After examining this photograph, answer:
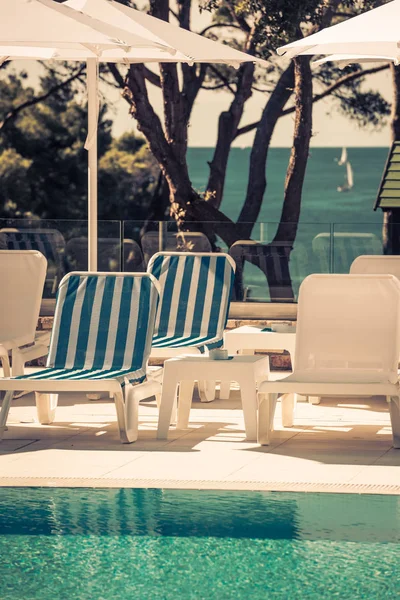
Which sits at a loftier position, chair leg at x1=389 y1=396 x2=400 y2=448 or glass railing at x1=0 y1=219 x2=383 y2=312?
glass railing at x1=0 y1=219 x2=383 y2=312

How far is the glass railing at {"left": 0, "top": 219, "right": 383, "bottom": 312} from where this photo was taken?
13570 mm

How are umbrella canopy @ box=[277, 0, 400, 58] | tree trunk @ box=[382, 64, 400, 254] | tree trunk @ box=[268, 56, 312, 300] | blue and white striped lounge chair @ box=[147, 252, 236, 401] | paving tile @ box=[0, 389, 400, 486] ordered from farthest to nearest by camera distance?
tree trunk @ box=[268, 56, 312, 300] < tree trunk @ box=[382, 64, 400, 254] < blue and white striped lounge chair @ box=[147, 252, 236, 401] < umbrella canopy @ box=[277, 0, 400, 58] < paving tile @ box=[0, 389, 400, 486]

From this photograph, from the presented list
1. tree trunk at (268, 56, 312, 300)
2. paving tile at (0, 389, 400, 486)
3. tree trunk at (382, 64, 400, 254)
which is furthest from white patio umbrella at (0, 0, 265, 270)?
tree trunk at (268, 56, 312, 300)

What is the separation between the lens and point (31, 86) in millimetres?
52062

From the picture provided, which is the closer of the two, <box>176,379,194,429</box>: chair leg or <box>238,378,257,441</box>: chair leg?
<box>238,378,257,441</box>: chair leg

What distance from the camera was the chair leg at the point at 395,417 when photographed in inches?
317

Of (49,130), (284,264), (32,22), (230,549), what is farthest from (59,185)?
(230,549)

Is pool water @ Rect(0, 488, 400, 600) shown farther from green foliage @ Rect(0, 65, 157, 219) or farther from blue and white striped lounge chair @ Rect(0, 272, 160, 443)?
green foliage @ Rect(0, 65, 157, 219)

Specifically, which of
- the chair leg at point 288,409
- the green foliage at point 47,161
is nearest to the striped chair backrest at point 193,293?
the chair leg at point 288,409

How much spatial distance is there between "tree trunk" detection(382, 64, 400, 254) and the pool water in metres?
7.46

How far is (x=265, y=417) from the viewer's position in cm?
814

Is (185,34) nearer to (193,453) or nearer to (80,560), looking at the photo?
(193,453)

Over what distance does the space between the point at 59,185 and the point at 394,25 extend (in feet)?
141

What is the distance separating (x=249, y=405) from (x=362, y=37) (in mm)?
3241
